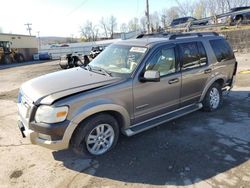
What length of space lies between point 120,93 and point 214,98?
2.96 meters

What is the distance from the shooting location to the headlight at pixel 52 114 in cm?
327

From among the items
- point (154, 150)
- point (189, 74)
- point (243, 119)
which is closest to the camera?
point (154, 150)

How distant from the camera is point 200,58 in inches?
201

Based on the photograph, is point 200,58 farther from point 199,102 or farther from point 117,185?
point 117,185

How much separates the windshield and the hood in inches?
12.6

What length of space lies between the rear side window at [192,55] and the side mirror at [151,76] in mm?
1098

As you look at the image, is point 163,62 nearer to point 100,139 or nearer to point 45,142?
Result: point 100,139

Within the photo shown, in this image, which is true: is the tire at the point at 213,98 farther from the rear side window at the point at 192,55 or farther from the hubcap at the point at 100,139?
the hubcap at the point at 100,139

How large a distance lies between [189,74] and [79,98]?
2.45 m

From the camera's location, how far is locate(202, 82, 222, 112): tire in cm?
553

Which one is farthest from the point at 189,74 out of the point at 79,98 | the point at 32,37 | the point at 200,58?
the point at 32,37

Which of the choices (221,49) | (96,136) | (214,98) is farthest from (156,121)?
(221,49)

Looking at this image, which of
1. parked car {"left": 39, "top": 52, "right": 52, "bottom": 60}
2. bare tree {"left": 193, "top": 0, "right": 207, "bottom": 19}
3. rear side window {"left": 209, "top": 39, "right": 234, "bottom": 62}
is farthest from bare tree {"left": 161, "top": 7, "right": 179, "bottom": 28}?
rear side window {"left": 209, "top": 39, "right": 234, "bottom": 62}

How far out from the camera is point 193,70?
4.90 meters
